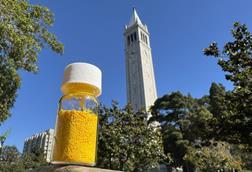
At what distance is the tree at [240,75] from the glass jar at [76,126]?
4948 millimetres

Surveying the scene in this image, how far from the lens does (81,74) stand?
1.44m

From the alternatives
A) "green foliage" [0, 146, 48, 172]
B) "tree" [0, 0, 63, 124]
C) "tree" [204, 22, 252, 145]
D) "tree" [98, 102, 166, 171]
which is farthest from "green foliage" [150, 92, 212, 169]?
"tree" [0, 0, 63, 124]

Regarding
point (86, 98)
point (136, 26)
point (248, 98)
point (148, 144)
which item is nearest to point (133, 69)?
point (136, 26)

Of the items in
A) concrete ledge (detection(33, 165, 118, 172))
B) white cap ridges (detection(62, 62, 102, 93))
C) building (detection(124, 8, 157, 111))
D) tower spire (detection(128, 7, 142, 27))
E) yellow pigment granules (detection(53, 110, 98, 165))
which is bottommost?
concrete ledge (detection(33, 165, 118, 172))

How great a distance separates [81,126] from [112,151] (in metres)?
9.51

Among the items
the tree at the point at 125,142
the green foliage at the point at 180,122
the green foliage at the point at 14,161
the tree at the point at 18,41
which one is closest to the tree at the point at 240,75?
the tree at the point at 18,41

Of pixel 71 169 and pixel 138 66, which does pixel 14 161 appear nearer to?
pixel 71 169

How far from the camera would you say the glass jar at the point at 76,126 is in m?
1.29

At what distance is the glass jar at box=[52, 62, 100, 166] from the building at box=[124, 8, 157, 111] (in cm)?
4047

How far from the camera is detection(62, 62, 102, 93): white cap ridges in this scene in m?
1.44

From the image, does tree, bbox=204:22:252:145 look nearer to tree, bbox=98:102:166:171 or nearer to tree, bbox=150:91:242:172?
tree, bbox=98:102:166:171

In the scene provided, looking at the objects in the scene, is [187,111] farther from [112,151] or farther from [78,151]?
[78,151]

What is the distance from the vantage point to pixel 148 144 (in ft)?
36.9

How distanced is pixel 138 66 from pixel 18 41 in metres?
45.1
